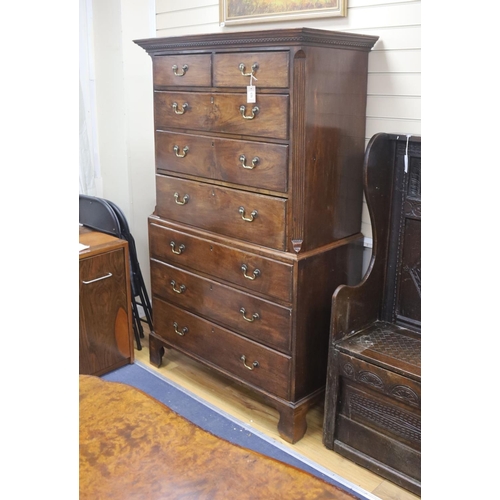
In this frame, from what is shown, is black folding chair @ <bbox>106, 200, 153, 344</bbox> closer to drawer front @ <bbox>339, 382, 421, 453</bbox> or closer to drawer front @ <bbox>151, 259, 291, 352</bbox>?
drawer front @ <bbox>151, 259, 291, 352</bbox>

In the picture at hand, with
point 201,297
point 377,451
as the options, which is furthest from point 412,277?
point 201,297

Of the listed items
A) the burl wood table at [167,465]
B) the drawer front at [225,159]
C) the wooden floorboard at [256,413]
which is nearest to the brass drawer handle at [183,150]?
the drawer front at [225,159]

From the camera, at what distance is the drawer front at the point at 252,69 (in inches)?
82.3

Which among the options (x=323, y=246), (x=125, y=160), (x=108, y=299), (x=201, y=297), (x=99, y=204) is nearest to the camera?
(x=323, y=246)

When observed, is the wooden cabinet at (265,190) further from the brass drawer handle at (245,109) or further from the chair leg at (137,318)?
the chair leg at (137,318)

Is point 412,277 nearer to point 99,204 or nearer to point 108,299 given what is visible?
point 108,299

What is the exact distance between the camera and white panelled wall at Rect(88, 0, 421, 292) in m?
2.36

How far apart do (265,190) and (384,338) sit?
2.48ft

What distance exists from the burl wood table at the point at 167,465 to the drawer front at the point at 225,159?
1.22 m

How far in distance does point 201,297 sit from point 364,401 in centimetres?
87

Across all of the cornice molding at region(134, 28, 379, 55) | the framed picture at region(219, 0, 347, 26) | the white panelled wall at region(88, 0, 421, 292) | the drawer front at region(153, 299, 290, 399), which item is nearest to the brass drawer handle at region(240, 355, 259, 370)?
the drawer front at region(153, 299, 290, 399)

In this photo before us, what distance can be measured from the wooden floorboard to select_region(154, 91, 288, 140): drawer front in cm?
124

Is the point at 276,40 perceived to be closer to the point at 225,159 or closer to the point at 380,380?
the point at 225,159
